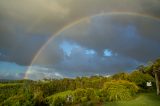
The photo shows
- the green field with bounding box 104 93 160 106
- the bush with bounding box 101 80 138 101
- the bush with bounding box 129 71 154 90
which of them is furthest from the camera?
the bush with bounding box 129 71 154 90

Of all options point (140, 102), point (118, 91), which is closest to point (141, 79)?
point (118, 91)

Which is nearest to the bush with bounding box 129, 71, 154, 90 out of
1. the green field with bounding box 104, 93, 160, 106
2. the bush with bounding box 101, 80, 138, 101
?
the bush with bounding box 101, 80, 138, 101

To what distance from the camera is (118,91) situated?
111 feet

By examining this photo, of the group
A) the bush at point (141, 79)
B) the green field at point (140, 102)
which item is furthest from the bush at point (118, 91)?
the bush at point (141, 79)

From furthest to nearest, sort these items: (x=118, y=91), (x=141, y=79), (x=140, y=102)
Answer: (x=141, y=79) → (x=118, y=91) → (x=140, y=102)

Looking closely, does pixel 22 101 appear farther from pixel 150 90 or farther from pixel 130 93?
pixel 150 90

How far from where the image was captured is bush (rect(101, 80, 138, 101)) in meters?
33.5

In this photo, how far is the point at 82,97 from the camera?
3462 centimetres

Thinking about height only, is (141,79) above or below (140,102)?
above

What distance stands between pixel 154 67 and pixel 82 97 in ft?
40.3

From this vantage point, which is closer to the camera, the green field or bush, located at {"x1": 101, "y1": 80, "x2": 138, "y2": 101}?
the green field

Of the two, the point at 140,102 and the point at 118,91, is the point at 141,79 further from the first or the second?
the point at 140,102

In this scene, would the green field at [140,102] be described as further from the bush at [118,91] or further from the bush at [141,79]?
the bush at [141,79]

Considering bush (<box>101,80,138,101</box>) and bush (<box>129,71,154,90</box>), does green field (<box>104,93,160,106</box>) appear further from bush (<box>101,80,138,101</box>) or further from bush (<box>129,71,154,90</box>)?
bush (<box>129,71,154,90</box>)
